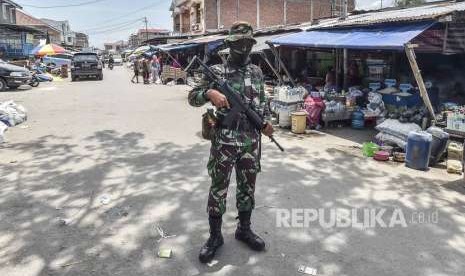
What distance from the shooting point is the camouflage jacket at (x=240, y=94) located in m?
3.46

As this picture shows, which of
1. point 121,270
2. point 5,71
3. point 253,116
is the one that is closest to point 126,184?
point 121,270

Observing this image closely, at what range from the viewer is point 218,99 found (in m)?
3.25

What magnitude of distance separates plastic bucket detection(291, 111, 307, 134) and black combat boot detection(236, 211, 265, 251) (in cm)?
574

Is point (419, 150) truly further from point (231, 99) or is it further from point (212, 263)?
point (212, 263)

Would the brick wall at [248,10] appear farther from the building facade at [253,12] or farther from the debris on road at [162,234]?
the debris on road at [162,234]

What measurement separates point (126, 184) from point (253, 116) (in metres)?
2.85

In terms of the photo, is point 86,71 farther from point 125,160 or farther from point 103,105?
point 125,160

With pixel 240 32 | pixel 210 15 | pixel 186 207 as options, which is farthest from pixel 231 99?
pixel 210 15

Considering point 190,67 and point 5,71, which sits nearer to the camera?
point 190,67

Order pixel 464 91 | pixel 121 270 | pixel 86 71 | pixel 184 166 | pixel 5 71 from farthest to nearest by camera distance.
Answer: pixel 86 71 → pixel 5 71 → pixel 464 91 → pixel 184 166 → pixel 121 270

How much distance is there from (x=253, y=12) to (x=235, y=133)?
32190 mm

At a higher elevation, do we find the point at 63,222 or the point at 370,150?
the point at 370,150

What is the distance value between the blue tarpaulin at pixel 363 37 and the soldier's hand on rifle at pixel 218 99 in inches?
212

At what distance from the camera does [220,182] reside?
11.6 feet
